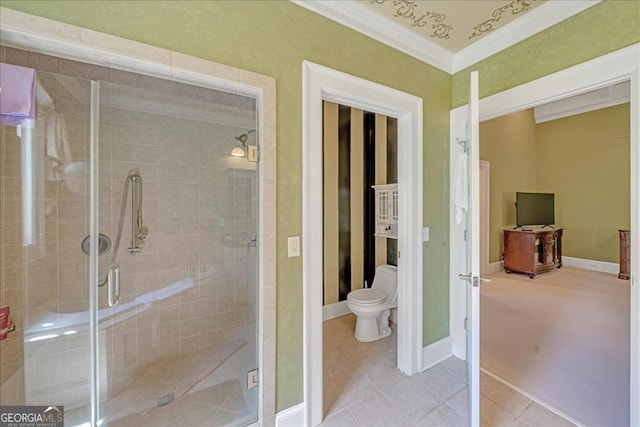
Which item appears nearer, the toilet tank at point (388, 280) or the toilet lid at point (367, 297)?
the toilet lid at point (367, 297)

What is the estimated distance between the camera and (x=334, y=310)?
3217 millimetres

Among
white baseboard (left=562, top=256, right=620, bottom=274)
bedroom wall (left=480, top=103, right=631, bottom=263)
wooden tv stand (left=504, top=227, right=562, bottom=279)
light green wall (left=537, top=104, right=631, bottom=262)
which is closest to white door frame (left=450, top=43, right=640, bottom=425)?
bedroom wall (left=480, top=103, right=631, bottom=263)

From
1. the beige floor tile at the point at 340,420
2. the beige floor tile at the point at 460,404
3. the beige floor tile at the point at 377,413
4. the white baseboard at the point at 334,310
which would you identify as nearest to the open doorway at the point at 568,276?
the beige floor tile at the point at 460,404

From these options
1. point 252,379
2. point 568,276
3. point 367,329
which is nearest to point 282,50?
point 252,379

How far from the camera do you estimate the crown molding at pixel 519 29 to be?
1654 millimetres

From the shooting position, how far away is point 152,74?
51.4 inches

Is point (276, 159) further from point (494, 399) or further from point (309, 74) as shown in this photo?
point (494, 399)

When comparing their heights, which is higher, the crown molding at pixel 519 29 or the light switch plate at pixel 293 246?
the crown molding at pixel 519 29

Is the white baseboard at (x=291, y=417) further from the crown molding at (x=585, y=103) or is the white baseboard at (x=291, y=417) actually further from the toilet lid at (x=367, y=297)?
the crown molding at (x=585, y=103)

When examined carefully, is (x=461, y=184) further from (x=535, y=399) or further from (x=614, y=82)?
(x=535, y=399)

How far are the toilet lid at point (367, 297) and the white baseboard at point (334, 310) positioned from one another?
0.53 meters

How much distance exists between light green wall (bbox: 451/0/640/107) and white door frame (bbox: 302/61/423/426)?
1.99ft

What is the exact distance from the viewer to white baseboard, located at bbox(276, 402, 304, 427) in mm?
1536

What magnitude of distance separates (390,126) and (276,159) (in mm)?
2135
